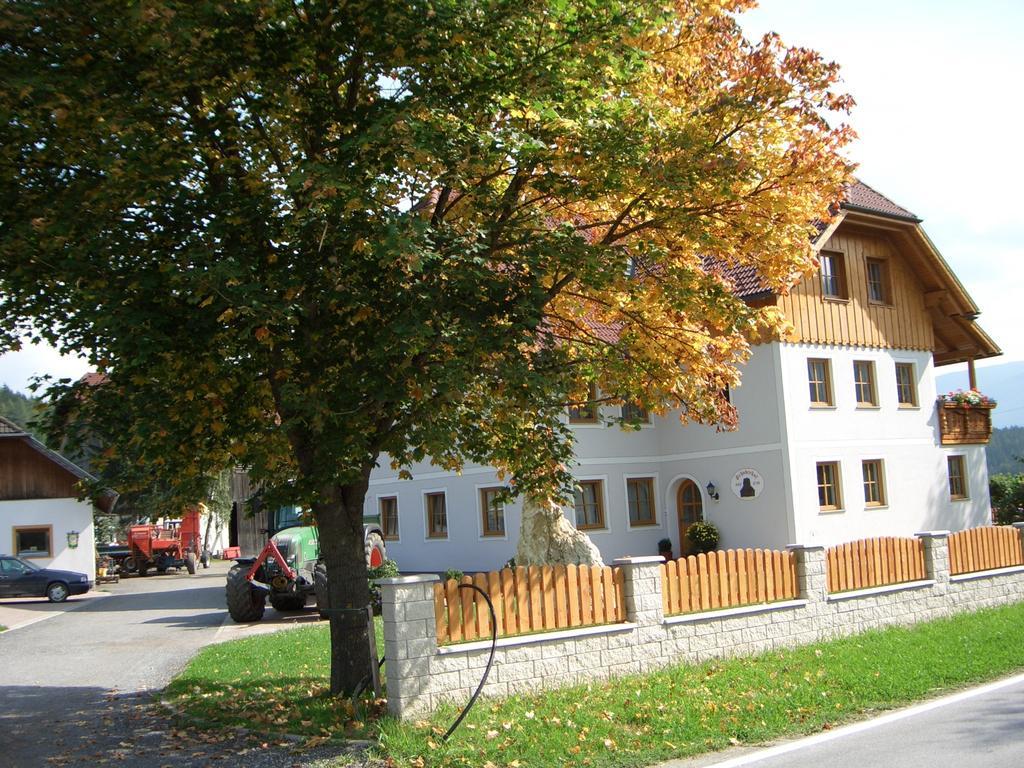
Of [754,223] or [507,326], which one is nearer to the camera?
[507,326]

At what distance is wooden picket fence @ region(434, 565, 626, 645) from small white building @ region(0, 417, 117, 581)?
27.9 meters

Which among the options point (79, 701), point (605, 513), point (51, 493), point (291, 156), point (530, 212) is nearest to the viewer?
point (291, 156)

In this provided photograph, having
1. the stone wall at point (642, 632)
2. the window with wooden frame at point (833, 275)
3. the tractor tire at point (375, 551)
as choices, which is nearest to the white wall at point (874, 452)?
the window with wooden frame at point (833, 275)

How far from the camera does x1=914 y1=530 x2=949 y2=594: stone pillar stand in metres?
14.3

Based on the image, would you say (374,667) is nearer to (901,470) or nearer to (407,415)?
(407,415)

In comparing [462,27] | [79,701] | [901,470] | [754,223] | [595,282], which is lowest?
[79,701]

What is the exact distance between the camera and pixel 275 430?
956 centimetres

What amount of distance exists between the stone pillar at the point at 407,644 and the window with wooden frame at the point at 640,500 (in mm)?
19148

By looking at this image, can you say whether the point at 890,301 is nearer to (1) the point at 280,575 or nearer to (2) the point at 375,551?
(2) the point at 375,551

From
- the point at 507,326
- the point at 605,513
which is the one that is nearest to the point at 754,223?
the point at 507,326

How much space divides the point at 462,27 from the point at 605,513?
1994 centimetres

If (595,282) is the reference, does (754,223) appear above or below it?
above

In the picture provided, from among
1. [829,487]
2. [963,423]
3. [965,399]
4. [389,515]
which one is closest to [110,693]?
[829,487]

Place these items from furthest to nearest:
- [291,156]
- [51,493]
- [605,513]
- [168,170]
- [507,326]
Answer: [51,493]
[605,513]
[291,156]
[507,326]
[168,170]
